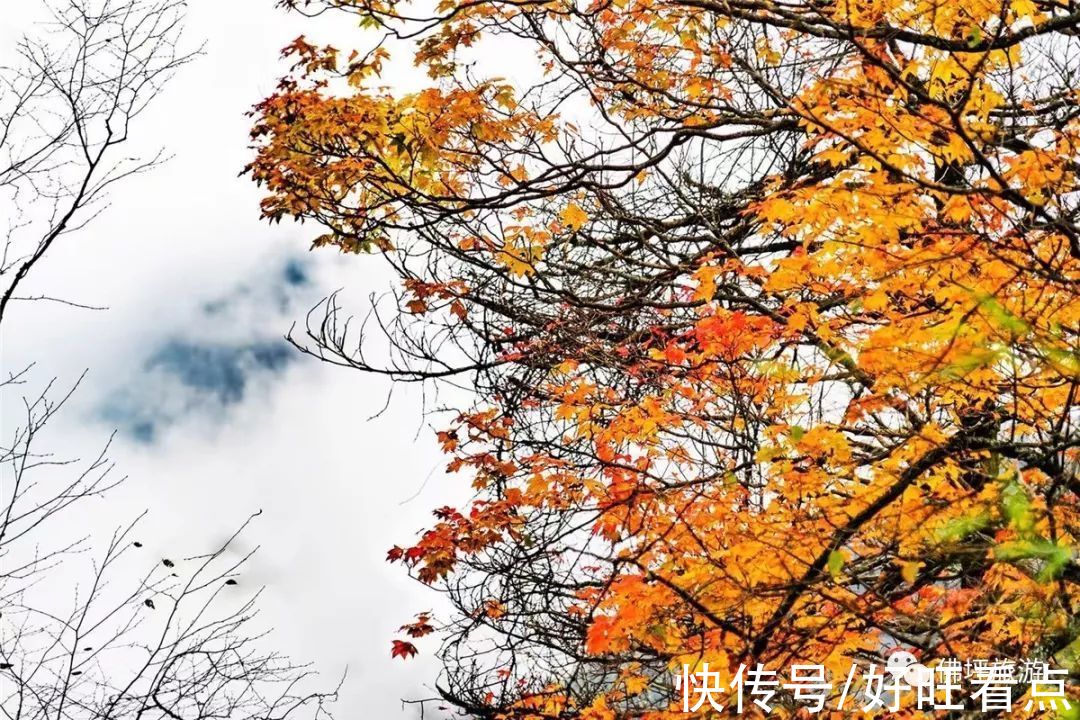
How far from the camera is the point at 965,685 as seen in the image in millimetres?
5340

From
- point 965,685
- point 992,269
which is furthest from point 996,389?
point 965,685

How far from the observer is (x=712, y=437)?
22.1 feet

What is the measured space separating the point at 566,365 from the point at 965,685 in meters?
3.55

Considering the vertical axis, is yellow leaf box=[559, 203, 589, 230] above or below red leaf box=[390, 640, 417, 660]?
above

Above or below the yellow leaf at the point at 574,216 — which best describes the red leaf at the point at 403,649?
below

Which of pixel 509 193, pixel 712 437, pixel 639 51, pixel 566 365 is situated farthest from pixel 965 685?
pixel 639 51

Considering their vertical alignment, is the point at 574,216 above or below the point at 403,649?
above

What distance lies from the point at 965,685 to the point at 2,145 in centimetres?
582

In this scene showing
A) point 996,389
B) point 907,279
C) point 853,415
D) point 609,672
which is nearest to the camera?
point 996,389

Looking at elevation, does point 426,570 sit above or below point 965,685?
above

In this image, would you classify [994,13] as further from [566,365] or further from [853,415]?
[566,365]

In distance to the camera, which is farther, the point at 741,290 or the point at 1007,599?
the point at 741,290

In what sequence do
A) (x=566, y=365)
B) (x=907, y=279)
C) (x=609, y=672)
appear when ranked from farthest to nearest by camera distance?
(x=566, y=365) < (x=609, y=672) < (x=907, y=279)

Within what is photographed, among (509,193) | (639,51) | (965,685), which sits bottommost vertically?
(965,685)
